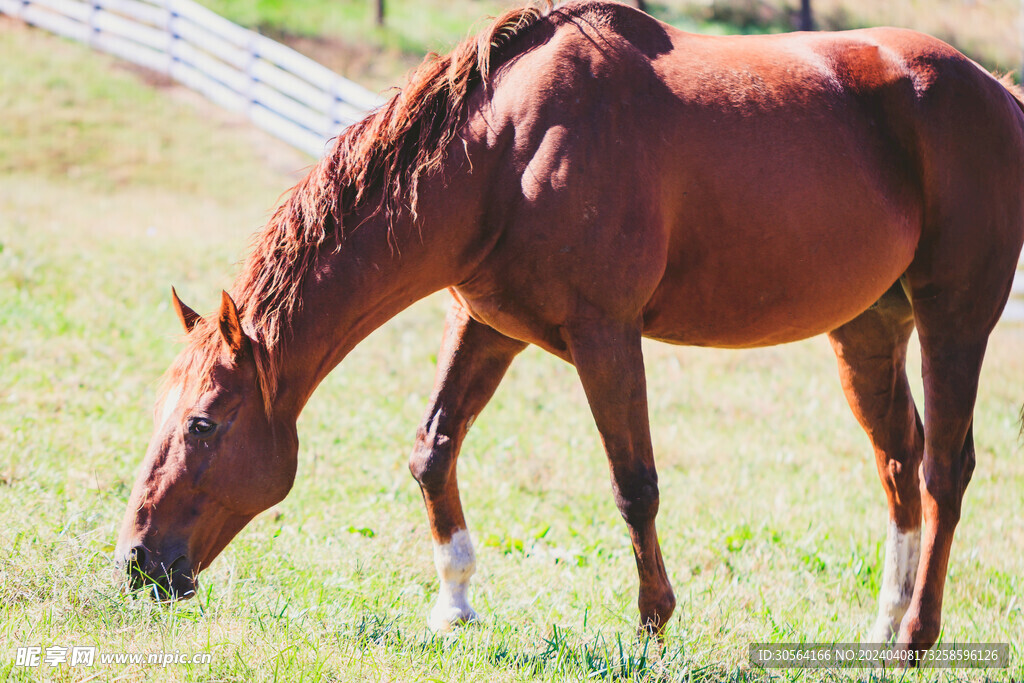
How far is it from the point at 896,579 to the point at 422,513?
2219mm

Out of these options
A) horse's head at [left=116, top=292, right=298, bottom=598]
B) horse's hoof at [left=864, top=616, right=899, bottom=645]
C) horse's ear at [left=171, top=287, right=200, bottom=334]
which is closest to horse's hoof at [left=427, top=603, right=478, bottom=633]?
horse's head at [left=116, top=292, right=298, bottom=598]

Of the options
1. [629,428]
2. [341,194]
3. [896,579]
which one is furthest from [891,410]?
[341,194]

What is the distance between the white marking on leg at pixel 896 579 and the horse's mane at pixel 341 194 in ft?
8.28

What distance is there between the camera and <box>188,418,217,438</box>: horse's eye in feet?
9.59

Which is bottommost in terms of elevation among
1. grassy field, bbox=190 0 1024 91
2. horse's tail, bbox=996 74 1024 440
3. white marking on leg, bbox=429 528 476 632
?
white marking on leg, bbox=429 528 476 632

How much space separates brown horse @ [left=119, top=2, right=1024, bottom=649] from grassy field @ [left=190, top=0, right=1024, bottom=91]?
1138cm

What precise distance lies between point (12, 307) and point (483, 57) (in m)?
4.87

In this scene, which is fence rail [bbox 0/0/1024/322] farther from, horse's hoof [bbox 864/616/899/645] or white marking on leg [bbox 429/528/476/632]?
horse's hoof [bbox 864/616/899/645]

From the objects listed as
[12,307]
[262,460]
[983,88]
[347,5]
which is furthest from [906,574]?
[347,5]

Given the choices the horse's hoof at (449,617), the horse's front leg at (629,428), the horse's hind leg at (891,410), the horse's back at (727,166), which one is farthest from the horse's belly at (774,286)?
the horse's hoof at (449,617)

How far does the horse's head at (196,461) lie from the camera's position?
2.92m

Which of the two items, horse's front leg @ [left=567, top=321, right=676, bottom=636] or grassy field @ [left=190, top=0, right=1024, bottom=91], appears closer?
horse's front leg @ [left=567, top=321, right=676, bottom=636]

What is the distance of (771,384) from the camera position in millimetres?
7367

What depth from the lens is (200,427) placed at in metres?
2.93
